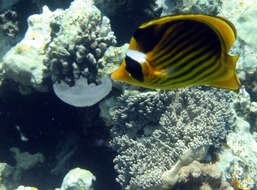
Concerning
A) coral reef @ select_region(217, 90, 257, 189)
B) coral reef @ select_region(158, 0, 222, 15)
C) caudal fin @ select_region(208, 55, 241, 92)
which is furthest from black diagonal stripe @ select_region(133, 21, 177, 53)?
coral reef @ select_region(158, 0, 222, 15)

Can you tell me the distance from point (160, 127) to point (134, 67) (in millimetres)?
2525

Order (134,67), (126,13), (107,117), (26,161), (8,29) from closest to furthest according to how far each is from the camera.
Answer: (134,67)
(107,117)
(26,161)
(126,13)
(8,29)

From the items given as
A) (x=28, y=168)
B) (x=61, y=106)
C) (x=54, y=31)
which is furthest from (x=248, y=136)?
(x=28, y=168)

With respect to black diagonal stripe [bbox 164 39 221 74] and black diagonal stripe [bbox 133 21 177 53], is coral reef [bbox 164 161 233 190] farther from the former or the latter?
black diagonal stripe [bbox 133 21 177 53]

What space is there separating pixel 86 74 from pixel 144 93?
1014 mm

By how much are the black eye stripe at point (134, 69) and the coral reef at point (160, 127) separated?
7.71ft

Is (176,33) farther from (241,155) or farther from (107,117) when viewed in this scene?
(241,155)

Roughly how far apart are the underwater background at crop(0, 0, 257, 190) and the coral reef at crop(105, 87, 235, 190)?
16mm

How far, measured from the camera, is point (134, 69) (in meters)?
1.34

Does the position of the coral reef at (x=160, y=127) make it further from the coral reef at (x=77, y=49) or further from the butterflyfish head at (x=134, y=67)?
the butterflyfish head at (x=134, y=67)

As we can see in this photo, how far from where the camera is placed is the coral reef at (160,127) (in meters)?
3.53

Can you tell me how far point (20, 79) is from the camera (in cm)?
427

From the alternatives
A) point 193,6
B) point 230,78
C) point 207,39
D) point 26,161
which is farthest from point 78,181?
point 193,6

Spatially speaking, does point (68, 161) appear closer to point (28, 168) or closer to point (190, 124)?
point (28, 168)
